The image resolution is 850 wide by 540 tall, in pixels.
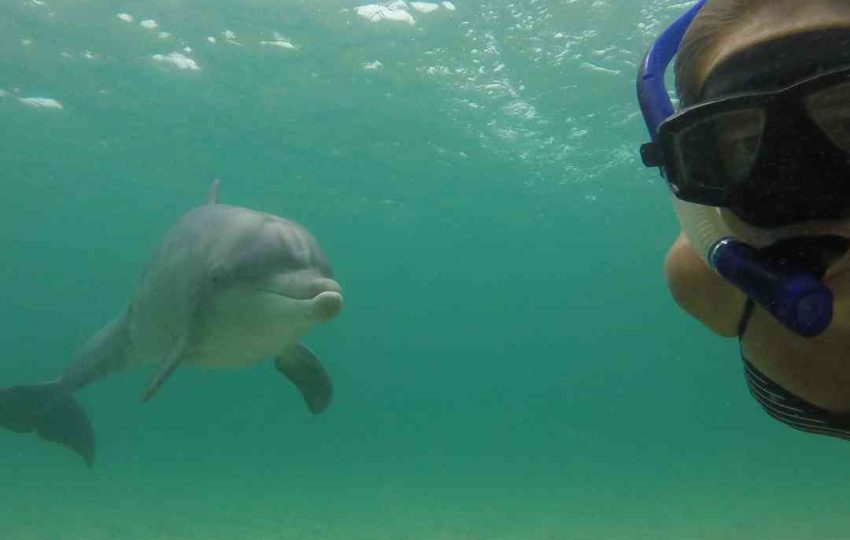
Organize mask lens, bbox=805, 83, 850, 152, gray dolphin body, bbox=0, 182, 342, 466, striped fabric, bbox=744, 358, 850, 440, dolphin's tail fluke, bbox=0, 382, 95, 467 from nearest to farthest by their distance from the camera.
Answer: mask lens, bbox=805, 83, 850, 152 → striped fabric, bbox=744, 358, 850, 440 → gray dolphin body, bbox=0, 182, 342, 466 → dolphin's tail fluke, bbox=0, 382, 95, 467

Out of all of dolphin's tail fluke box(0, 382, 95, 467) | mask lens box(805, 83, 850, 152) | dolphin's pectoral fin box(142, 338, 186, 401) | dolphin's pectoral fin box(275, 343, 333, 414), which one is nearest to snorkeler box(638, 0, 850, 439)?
mask lens box(805, 83, 850, 152)

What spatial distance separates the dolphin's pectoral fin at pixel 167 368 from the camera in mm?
6387

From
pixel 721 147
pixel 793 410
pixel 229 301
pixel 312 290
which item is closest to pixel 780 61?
pixel 721 147

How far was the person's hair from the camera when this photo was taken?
1.78 m

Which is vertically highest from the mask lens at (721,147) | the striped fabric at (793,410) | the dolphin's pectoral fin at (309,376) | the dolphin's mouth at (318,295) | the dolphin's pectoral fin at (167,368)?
the mask lens at (721,147)

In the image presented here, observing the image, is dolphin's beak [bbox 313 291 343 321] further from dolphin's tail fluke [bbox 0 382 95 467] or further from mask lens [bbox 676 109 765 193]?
dolphin's tail fluke [bbox 0 382 95 467]

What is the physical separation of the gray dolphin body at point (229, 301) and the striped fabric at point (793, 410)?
3.50 metres

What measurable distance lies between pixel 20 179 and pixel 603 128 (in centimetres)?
2886

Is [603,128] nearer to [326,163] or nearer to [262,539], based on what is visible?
[326,163]

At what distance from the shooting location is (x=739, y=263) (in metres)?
1.69

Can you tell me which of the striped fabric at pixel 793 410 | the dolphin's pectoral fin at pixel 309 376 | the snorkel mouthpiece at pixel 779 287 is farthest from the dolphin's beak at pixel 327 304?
the snorkel mouthpiece at pixel 779 287

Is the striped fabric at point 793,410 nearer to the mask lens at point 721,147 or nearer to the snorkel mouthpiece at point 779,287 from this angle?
the snorkel mouthpiece at point 779,287

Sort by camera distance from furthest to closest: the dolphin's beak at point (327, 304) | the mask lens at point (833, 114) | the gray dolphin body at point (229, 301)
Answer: the gray dolphin body at point (229, 301) → the dolphin's beak at point (327, 304) → the mask lens at point (833, 114)

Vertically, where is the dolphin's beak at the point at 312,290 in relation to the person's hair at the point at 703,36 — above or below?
below
